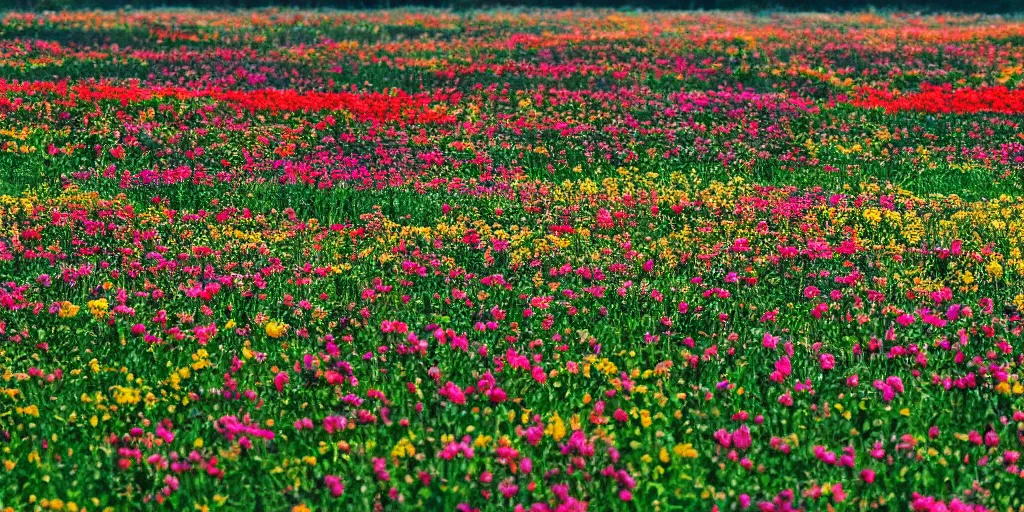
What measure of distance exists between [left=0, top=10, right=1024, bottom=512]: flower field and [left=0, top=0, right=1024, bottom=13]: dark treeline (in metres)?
24.2

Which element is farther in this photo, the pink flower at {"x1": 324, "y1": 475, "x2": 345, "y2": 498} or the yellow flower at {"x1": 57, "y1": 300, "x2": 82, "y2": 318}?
the yellow flower at {"x1": 57, "y1": 300, "x2": 82, "y2": 318}

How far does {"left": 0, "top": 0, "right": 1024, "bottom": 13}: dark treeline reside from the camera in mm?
42156

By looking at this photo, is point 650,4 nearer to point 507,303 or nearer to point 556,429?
point 507,303

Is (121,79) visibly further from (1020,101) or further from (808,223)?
(1020,101)

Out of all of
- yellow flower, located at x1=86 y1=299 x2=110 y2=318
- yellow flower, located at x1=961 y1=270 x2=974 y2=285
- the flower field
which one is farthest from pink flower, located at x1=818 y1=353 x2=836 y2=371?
yellow flower, located at x1=86 y1=299 x2=110 y2=318

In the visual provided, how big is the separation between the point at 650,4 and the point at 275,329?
4102cm

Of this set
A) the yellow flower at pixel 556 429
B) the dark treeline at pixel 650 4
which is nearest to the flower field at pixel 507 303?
the yellow flower at pixel 556 429

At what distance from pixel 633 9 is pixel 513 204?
3363 cm

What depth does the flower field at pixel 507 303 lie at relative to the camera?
5672 mm

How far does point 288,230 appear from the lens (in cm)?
1071

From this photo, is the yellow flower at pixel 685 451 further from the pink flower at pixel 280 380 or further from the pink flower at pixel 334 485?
the pink flower at pixel 280 380

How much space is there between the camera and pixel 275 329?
286 inches

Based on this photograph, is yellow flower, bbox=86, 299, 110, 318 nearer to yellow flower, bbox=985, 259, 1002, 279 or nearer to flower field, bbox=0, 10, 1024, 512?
flower field, bbox=0, 10, 1024, 512

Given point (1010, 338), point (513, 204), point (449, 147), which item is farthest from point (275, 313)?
point (449, 147)
